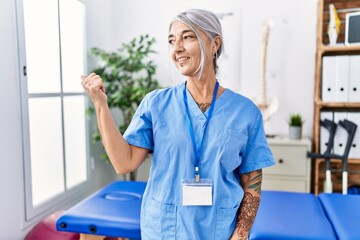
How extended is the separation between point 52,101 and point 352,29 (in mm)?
2194

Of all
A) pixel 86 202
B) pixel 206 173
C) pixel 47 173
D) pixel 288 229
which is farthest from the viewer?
pixel 47 173

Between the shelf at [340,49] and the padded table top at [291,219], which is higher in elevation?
the shelf at [340,49]

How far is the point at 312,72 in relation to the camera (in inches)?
107

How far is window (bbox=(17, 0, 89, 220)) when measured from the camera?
1.95 metres

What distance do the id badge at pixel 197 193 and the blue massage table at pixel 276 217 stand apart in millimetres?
407

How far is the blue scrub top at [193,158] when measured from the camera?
0.99 meters

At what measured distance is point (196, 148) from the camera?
99 centimetres

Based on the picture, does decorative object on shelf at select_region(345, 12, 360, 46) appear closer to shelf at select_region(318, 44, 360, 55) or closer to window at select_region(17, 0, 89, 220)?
shelf at select_region(318, 44, 360, 55)

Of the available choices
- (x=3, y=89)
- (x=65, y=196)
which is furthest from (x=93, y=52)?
(x=65, y=196)

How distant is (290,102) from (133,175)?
4.86ft

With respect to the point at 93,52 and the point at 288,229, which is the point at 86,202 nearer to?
the point at 288,229

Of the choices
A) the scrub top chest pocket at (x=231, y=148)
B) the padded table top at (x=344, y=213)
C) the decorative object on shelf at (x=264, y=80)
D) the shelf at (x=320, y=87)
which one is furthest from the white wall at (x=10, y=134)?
the shelf at (x=320, y=87)

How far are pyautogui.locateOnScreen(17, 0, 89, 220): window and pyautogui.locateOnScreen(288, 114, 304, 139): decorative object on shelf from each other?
5.53ft

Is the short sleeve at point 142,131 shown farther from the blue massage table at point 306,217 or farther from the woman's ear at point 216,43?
A: the blue massage table at point 306,217
